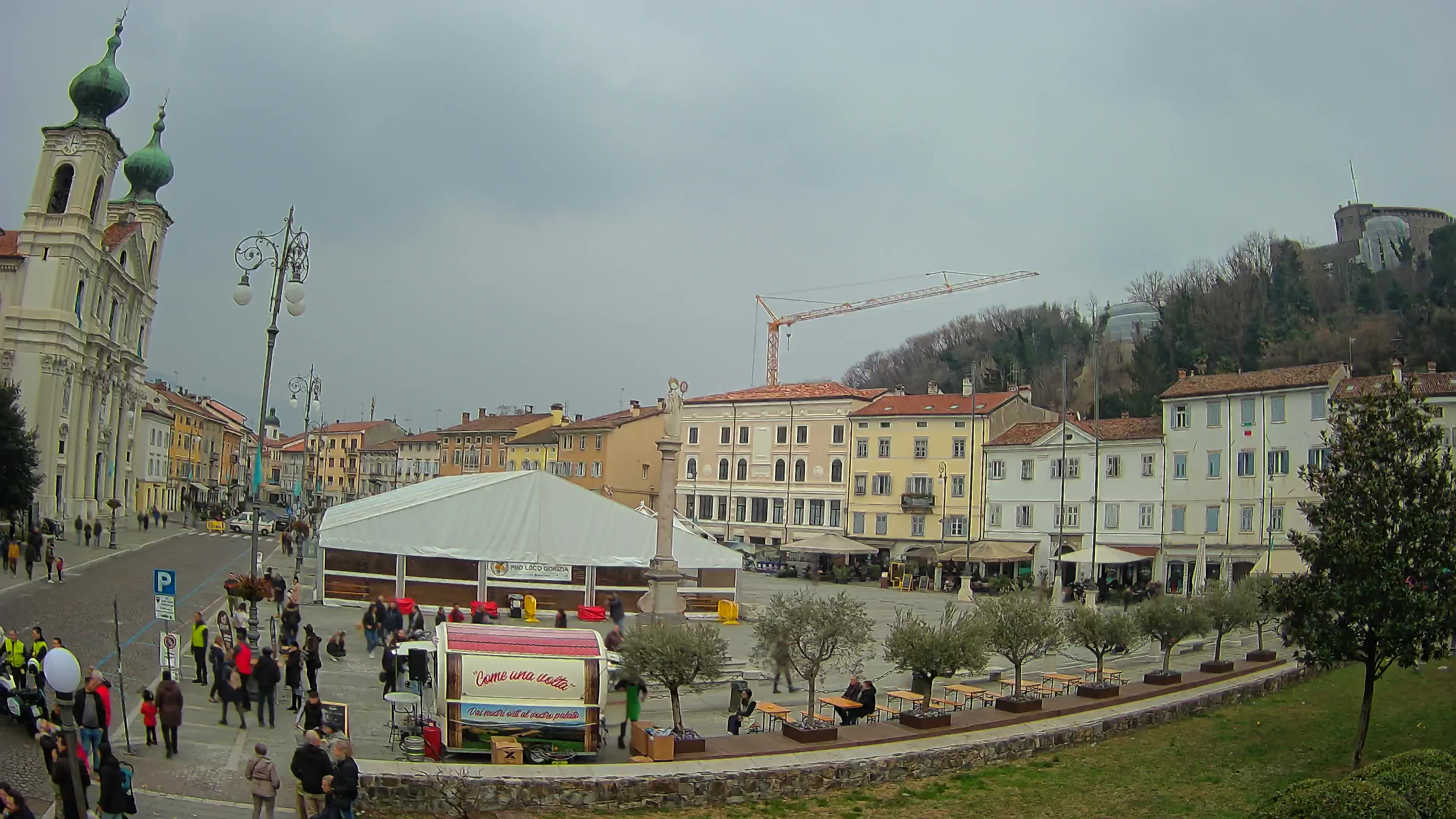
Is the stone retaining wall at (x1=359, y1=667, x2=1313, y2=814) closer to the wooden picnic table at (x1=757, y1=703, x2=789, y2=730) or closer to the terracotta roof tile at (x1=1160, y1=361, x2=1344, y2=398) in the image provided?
the wooden picnic table at (x1=757, y1=703, x2=789, y2=730)

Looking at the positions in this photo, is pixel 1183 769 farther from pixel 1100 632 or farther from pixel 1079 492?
pixel 1079 492

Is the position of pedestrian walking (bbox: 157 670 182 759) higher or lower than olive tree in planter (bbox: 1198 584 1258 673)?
lower

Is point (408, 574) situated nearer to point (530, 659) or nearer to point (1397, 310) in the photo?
point (530, 659)

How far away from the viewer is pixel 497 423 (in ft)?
342

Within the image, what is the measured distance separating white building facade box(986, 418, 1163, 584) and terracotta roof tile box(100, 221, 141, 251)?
5843cm

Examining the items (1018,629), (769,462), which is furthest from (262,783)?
(769,462)

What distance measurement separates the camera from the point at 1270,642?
32219 millimetres

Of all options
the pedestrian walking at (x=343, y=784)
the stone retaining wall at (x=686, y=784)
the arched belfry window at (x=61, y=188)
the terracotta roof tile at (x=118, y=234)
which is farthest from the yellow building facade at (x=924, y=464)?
the terracotta roof tile at (x=118, y=234)

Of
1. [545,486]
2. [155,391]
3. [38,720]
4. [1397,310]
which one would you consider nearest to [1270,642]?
[545,486]

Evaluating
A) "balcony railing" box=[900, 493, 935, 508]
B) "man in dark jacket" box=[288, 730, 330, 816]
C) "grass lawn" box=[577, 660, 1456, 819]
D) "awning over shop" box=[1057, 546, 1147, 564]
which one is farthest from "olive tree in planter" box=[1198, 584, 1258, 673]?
"balcony railing" box=[900, 493, 935, 508]

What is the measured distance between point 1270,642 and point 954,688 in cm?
1562

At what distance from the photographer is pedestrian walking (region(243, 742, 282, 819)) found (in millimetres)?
11781

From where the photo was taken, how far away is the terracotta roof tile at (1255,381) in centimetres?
4753

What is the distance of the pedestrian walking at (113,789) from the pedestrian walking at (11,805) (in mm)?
1267
